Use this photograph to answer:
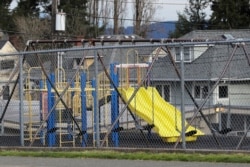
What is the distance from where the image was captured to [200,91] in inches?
650

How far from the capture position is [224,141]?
52.5 ft

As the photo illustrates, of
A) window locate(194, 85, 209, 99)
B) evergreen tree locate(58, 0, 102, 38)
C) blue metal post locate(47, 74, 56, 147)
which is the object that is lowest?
blue metal post locate(47, 74, 56, 147)

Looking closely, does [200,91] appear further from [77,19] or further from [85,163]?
[77,19]

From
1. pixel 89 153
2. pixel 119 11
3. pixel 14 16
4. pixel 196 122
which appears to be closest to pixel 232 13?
pixel 119 11

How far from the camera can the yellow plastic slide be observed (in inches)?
636

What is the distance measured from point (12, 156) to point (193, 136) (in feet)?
15.1

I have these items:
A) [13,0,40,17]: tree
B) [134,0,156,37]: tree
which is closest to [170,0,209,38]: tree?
[134,0,156,37]: tree

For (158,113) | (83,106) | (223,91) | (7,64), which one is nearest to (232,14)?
(7,64)

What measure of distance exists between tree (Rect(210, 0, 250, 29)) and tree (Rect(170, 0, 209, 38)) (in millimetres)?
7820

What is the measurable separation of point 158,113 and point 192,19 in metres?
54.7

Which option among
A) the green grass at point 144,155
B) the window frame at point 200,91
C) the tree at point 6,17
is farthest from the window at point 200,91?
the tree at point 6,17

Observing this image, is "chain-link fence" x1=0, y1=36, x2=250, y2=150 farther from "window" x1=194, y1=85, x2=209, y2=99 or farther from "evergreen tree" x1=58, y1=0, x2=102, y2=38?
"evergreen tree" x1=58, y1=0, x2=102, y2=38

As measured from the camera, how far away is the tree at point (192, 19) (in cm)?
6956

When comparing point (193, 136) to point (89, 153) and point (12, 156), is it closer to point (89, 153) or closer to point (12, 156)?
point (89, 153)
